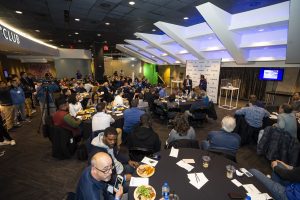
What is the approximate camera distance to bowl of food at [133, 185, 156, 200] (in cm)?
160

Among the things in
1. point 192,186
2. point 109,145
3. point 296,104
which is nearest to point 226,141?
point 192,186

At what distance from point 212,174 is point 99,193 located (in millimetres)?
1310

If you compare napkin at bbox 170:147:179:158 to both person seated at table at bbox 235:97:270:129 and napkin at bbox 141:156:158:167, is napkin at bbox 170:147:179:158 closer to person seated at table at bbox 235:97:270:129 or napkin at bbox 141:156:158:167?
napkin at bbox 141:156:158:167

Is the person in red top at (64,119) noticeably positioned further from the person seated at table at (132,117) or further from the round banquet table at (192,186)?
the round banquet table at (192,186)

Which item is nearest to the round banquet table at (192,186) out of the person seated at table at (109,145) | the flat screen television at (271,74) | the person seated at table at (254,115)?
the person seated at table at (109,145)

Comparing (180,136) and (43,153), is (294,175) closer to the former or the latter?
(180,136)

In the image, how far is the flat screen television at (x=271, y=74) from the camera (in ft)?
28.0

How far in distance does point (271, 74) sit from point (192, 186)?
955cm

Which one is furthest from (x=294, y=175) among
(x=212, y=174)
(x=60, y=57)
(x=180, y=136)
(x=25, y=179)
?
(x=60, y=57)

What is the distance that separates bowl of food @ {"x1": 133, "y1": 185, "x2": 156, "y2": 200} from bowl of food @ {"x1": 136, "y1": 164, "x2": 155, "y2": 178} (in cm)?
21

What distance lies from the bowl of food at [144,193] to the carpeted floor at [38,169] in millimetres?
1861

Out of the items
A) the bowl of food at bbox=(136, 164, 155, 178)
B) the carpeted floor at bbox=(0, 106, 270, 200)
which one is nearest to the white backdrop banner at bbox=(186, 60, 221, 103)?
the carpeted floor at bbox=(0, 106, 270, 200)

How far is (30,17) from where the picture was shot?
244 inches

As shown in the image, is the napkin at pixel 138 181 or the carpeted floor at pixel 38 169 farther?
the carpeted floor at pixel 38 169
